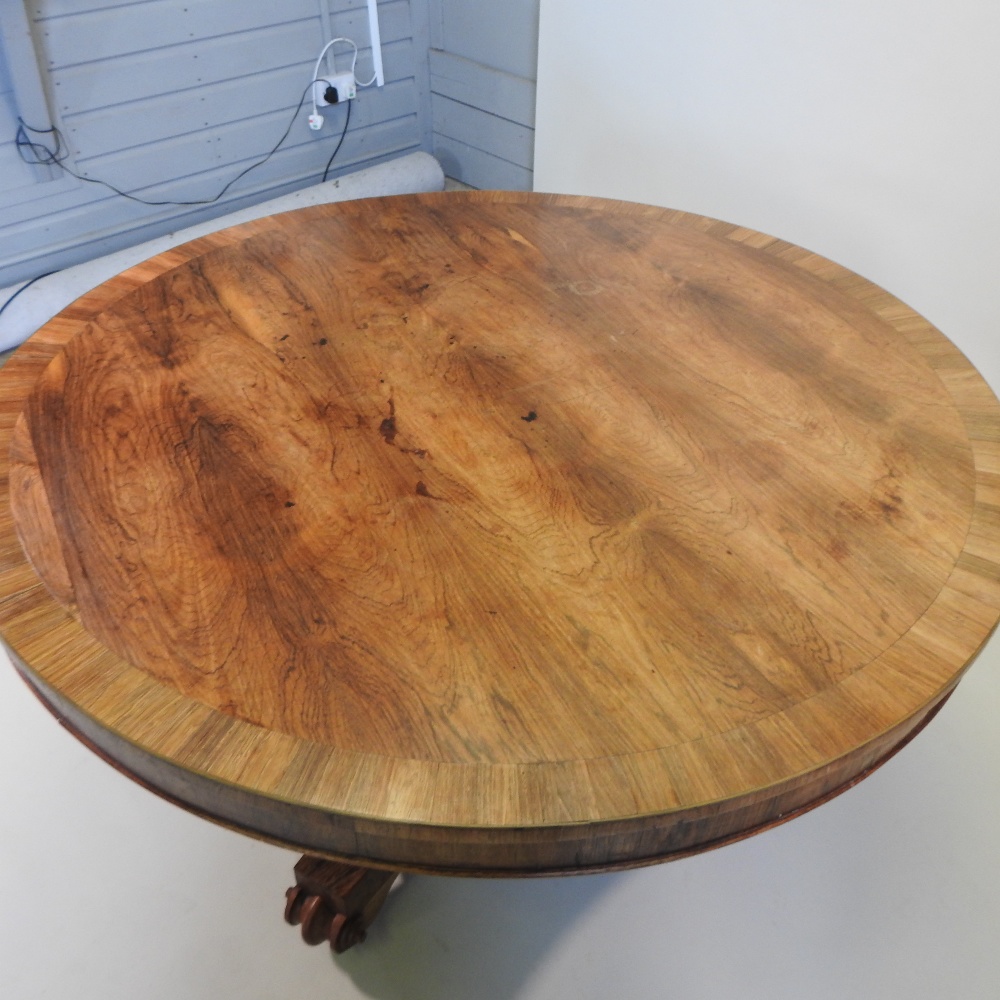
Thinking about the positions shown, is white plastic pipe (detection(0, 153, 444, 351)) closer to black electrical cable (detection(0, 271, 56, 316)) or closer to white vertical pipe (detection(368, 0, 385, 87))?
black electrical cable (detection(0, 271, 56, 316))

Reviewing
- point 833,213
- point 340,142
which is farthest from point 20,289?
point 833,213

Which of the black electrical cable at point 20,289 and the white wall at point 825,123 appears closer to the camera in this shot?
the white wall at point 825,123

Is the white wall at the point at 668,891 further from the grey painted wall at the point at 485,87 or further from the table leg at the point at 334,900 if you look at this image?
the grey painted wall at the point at 485,87

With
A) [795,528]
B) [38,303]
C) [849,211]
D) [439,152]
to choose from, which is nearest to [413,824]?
[795,528]

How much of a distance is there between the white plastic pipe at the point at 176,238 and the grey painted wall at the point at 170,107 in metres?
0.09

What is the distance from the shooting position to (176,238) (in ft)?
8.41

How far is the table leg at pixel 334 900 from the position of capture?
3.63 feet

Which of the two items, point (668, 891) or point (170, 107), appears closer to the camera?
point (668, 891)

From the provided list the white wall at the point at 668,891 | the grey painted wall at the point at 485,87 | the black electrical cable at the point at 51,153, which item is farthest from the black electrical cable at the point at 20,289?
the grey painted wall at the point at 485,87

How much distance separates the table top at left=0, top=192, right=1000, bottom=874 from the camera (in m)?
0.72

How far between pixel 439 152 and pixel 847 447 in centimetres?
258

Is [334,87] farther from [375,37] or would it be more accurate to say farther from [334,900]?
[334,900]

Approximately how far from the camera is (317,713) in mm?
741

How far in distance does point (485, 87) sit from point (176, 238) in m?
1.09
